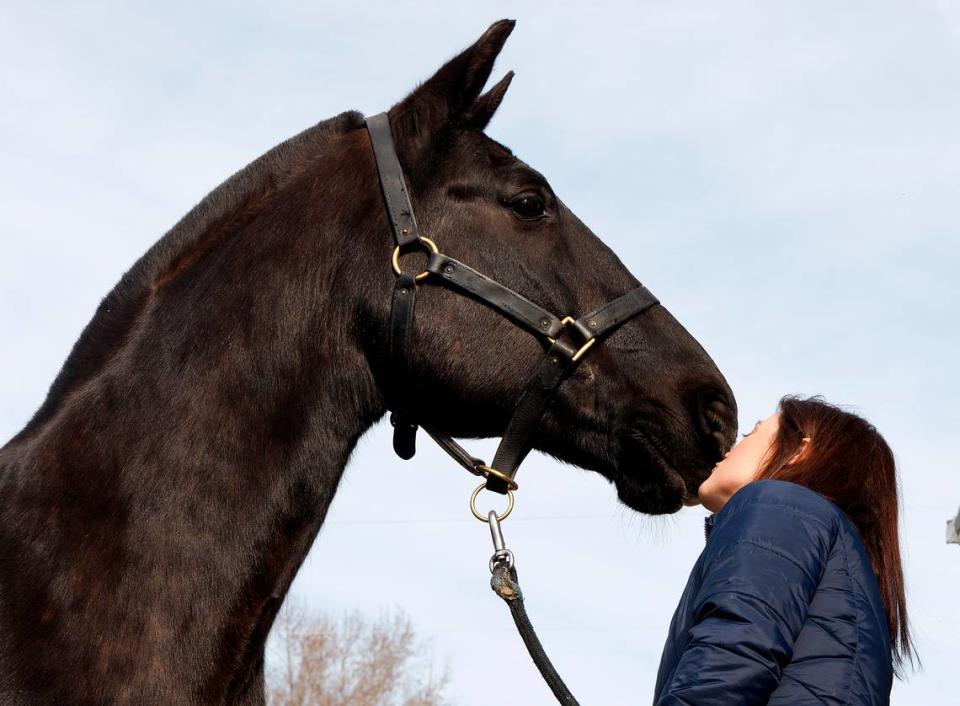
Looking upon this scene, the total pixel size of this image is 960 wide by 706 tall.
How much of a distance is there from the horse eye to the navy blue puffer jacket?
1324 millimetres

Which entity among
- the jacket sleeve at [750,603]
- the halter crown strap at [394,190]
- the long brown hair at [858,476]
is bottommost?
the jacket sleeve at [750,603]

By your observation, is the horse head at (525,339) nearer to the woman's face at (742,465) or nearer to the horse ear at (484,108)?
the horse ear at (484,108)

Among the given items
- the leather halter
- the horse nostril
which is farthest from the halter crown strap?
the horse nostril

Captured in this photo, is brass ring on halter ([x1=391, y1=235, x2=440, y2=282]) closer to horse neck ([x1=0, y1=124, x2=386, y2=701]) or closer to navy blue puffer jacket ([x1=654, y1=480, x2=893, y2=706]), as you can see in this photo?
horse neck ([x1=0, y1=124, x2=386, y2=701])

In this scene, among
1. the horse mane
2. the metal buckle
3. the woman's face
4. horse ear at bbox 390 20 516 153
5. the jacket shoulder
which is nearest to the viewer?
the jacket shoulder

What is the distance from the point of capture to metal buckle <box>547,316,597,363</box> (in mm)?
3744

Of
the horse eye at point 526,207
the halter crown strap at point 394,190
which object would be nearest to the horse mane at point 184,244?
the halter crown strap at point 394,190

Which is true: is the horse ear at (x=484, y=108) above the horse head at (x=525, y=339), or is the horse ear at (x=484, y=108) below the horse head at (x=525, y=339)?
above

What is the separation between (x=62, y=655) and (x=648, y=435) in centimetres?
185

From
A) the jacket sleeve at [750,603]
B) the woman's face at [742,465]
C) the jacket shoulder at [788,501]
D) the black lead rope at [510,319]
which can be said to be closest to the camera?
the jacket sleeve at [750,603]

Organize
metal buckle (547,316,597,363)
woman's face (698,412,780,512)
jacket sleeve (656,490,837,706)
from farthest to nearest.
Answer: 1. metal buckle (547,316,597,363)
2. woman's face (698,412,780,512)
3. jacket sleeve (656,490,837,706)

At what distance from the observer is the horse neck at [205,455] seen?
3.11 m

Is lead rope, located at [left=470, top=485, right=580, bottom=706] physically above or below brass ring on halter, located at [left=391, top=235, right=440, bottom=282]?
below

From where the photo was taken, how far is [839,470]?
3.09m
